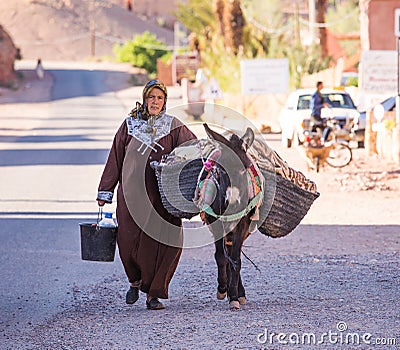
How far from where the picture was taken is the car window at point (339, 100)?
23328mm

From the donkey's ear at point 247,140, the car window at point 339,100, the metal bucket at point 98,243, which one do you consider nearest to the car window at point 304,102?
the car window at point 339,100

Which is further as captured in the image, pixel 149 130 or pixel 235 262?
pixel 149 130

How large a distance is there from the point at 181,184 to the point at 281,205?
840 millimetres

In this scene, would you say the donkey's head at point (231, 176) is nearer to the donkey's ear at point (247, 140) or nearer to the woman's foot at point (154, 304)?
the donkey's ear at point (247, 140)

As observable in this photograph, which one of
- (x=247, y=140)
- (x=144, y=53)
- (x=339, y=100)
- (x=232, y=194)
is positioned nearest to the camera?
(x=232, y=194)

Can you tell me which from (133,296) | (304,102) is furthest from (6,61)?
(133,296)

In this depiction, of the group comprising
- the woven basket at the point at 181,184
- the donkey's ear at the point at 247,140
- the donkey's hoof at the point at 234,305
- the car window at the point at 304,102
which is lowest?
the donkey's hoof at the point at 234,305

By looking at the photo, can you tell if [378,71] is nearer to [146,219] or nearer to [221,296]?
[221,296]

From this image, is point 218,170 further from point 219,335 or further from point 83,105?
point 83,105

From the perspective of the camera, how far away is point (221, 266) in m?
7.14

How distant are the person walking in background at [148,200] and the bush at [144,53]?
60.0m

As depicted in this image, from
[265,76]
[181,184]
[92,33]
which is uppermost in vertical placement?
[92,33]

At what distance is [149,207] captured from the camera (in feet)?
23.5

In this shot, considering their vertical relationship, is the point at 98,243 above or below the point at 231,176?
below
